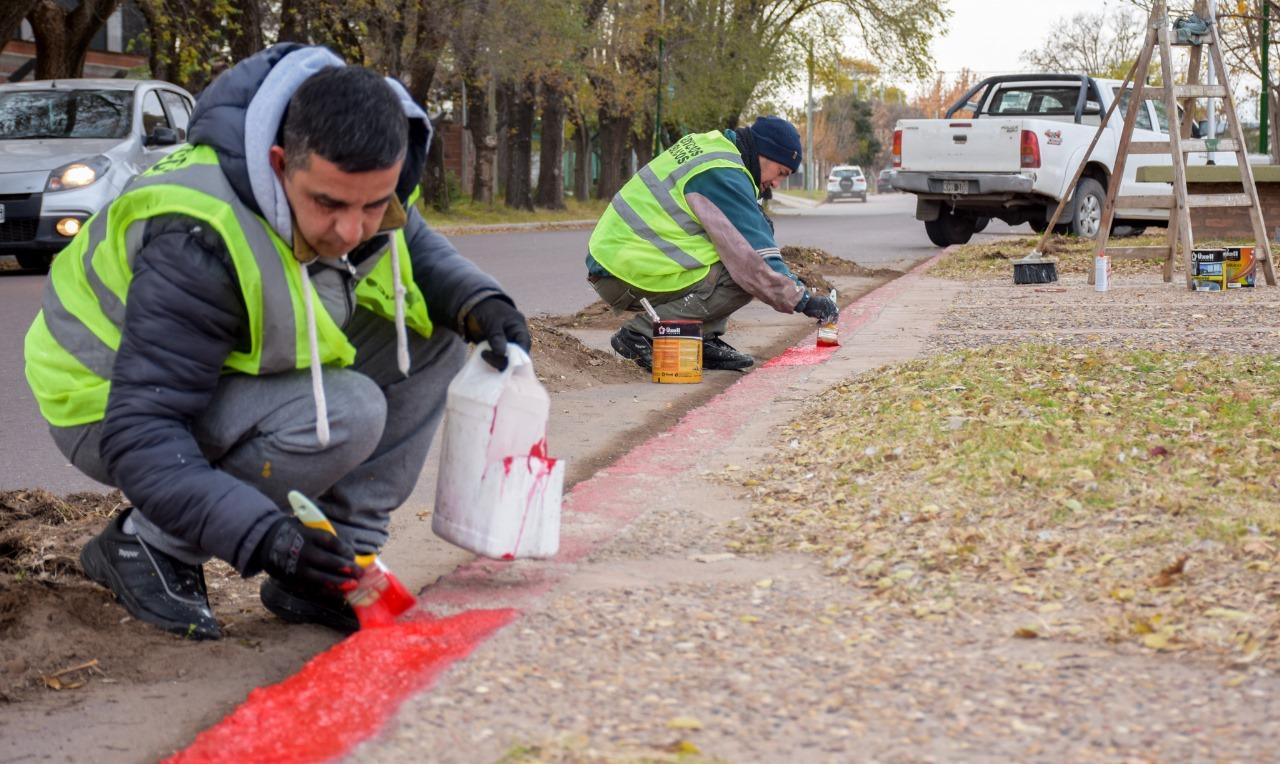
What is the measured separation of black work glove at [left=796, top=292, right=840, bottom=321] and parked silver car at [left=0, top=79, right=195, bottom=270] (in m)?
6.60

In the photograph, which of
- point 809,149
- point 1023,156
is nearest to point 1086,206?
point 1023,156

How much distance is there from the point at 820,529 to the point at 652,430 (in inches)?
82.1

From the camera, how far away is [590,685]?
9.21 ft

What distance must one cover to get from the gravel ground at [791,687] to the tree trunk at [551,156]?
111 ft

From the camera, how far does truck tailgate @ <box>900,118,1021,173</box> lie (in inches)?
672

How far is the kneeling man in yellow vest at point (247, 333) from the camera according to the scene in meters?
2.99

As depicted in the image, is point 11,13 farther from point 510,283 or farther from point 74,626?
point 74,626

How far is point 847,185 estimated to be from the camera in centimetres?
7044

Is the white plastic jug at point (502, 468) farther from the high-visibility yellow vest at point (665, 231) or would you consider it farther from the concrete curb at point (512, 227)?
the concrete curb at point (512, 227)

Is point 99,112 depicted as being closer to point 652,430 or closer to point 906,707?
point 652,430

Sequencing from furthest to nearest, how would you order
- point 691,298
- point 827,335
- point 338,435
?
point 827,335
point 691,298
point 338,435

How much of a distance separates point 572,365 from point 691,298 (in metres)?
0.70

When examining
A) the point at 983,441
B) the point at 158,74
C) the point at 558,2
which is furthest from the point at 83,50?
the point at 983,441

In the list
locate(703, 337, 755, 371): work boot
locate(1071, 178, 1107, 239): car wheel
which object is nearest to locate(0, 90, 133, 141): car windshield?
locate(703, 337, 755, 371): work boot
